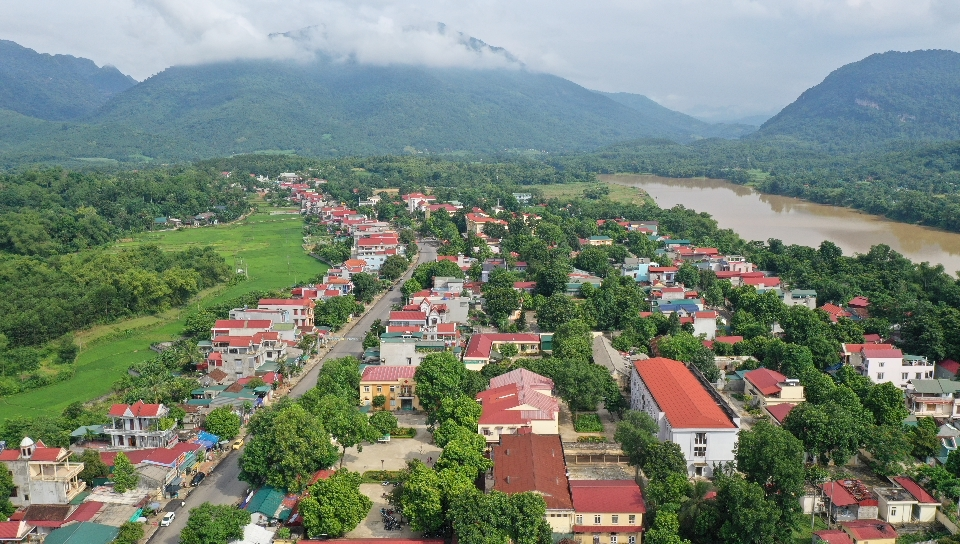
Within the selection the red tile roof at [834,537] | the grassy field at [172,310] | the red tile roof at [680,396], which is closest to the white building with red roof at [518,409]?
the red tile roof at [680,396]

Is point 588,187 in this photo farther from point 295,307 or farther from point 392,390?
point 392,390

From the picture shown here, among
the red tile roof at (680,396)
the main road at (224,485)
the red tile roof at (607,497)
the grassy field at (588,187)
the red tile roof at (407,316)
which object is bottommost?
the main road at (224,485)

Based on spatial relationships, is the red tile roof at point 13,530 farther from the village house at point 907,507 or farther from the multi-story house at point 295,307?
the village house at point 907,507

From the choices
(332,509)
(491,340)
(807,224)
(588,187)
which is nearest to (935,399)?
(491,340)

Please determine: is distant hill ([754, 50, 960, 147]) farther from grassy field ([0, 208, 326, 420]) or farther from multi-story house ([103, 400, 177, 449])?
multi-story house ([103, 400, 177, 449])

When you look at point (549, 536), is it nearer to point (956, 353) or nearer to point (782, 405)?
point (782, 405)

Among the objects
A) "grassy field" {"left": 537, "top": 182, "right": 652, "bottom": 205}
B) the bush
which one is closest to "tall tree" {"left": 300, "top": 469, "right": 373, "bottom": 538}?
the bush

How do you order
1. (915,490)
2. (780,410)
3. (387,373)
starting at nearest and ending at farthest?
(915,490) < (780,410) < (387,373)
